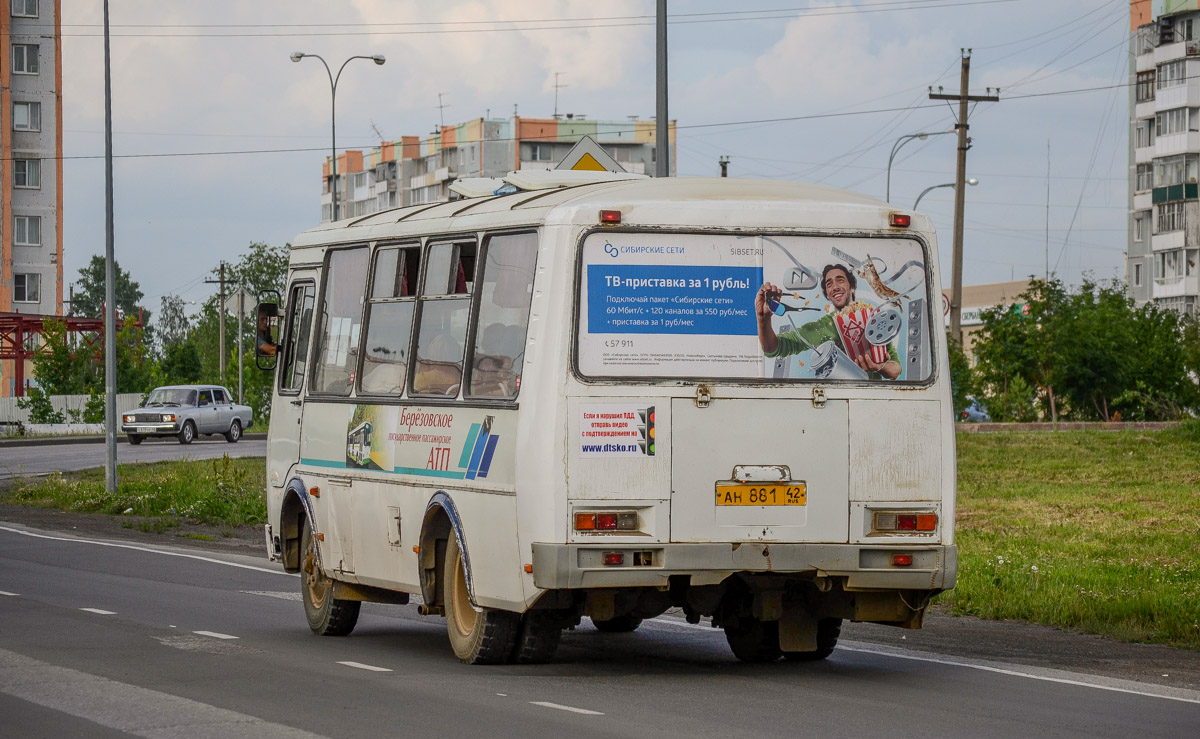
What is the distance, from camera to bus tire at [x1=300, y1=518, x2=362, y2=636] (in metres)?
13.7

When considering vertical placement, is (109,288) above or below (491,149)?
below

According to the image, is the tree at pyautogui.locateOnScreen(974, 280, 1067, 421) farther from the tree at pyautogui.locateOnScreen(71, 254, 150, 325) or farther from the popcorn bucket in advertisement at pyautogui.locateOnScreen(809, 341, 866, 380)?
the tree at pyautogui.locateOnScreen(71, 254, 150, 325)

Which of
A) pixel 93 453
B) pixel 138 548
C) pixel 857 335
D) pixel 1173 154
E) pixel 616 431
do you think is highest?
pixel 1173 154

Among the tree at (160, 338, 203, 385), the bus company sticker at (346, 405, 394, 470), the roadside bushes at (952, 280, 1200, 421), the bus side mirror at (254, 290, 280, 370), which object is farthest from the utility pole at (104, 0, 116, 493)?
the tree at (160, 338, 203, 385)

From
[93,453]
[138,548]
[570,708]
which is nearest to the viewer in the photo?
[570,708]

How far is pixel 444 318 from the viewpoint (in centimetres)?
1197

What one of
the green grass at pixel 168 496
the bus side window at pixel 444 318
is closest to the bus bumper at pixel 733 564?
the bus side window at pixel 444 318

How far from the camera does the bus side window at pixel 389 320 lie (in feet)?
41.0

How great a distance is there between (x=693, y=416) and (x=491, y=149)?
455 ft

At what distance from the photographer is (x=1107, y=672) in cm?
1165

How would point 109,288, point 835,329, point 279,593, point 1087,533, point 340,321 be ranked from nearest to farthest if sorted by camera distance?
point 835,329, point 340,321, point 279,593, point 1087,533, point 109,288

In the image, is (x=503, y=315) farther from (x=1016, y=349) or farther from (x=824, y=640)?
(x=1016, y=349)

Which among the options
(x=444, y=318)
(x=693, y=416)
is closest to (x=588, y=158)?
(x=444, y=318)

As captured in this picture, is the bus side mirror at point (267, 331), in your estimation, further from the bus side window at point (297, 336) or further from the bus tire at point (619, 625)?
the bus tire at point (619, 625)
